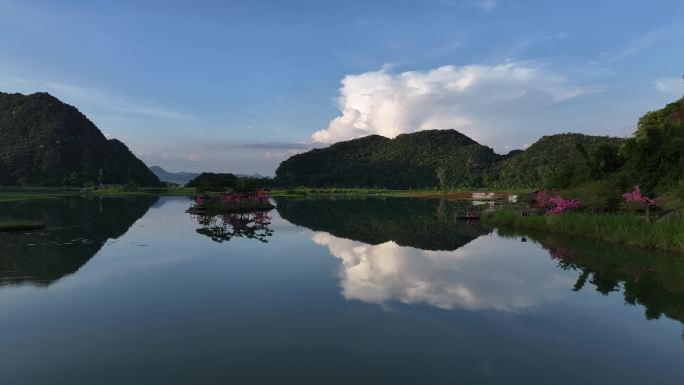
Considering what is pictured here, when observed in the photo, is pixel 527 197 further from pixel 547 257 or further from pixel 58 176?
pixel 58 176

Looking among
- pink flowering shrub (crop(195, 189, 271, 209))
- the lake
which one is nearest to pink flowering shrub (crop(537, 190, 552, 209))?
the lake

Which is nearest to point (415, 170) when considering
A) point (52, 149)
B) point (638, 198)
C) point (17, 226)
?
point (52, 149)

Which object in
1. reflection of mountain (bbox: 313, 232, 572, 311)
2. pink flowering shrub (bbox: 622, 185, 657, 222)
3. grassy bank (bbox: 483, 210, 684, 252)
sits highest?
pink flowering shrub (bbox: 622, 185, 657, 222)

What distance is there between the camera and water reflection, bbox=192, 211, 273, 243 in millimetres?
32156

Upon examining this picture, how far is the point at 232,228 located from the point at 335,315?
25685mm

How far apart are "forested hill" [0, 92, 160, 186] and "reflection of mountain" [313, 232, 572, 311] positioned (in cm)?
14521

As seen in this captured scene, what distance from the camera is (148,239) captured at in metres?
30.9

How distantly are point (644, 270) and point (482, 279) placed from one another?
315 inches

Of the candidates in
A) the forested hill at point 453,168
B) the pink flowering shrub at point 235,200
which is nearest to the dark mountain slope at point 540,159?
the forested hill at point 453,168

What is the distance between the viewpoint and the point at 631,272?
20.0m

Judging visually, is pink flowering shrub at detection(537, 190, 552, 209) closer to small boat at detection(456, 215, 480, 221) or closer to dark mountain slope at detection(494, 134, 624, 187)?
small boat at detection(456, 215, 480, 221)

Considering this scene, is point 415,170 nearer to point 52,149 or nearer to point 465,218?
point 465,218

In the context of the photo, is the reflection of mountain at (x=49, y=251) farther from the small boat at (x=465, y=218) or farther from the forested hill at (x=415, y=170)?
the forested hill at (x=415, y=170)

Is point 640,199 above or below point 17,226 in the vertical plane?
above
